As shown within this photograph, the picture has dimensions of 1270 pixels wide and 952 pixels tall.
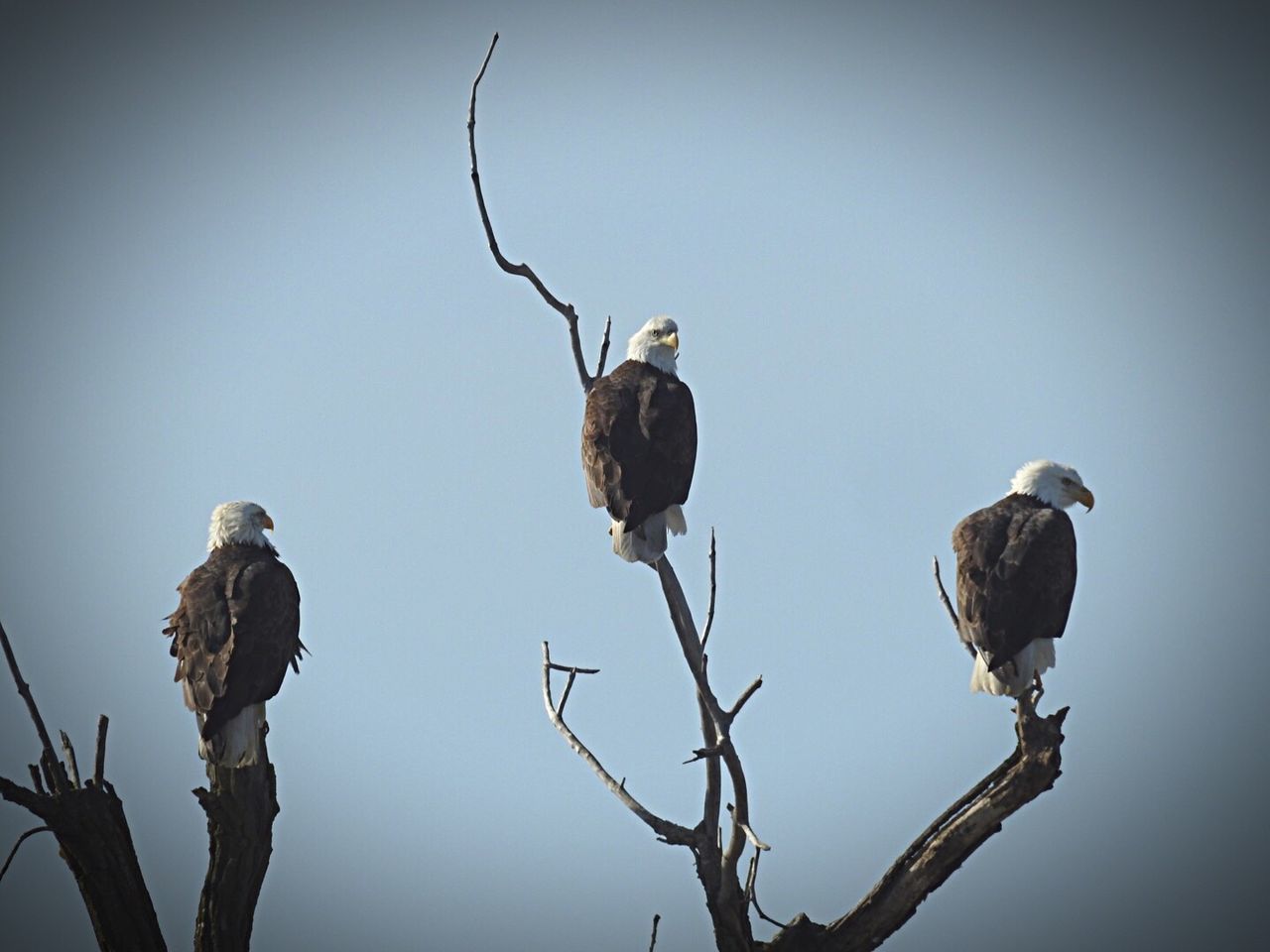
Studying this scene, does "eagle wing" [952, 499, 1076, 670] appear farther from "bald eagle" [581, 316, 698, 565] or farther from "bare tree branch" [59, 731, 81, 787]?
"bare tree branch" [59, 731, 81, 787]

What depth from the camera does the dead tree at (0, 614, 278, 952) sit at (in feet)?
22.9

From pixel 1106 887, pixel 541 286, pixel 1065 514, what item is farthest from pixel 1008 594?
pixel 1106 887

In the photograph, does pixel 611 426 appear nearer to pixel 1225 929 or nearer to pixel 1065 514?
pixel 1065 514

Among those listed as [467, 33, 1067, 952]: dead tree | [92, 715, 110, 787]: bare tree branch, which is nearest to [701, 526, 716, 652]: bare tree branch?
[467, 33, 1067, 952]: dead tree

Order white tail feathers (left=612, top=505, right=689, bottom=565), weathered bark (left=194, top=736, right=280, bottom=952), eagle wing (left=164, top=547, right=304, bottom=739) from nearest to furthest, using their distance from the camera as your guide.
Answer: weathered bark (left=194, top=736, right=280, bottom=952), eagle wing (left=164, top=547, right=304, bottom=739), white tail feathers (left=612, top=505, right=689, bottom=565)

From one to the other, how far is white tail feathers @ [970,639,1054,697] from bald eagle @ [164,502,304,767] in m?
3.11

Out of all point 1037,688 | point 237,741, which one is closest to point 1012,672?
point 1037,688

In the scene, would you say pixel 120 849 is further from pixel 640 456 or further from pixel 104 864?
pixel 640 456

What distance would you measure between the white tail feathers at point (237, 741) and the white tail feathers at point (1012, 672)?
10.5ft

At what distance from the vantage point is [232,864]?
23.6 feet

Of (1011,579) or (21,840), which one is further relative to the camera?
(1011,579)

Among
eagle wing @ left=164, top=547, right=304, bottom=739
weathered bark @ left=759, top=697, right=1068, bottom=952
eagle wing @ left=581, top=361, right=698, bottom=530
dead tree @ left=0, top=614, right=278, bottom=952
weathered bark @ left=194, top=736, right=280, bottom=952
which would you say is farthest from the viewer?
eagle wing @ left=581, top=361, right=698, bottom=530

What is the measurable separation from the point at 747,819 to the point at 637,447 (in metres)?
2.41

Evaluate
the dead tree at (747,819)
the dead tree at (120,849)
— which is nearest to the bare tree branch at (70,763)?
the dead tree at (120,849)
